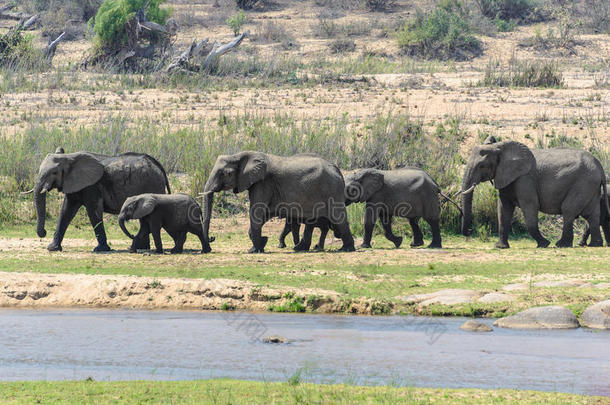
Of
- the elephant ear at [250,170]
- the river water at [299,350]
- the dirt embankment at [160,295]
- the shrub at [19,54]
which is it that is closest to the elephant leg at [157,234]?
the elephant ear at [250,170]

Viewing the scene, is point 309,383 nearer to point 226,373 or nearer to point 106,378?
point 226,373

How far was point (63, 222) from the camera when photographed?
1720 centimetres

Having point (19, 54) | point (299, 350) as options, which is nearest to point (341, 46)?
point (19, 54)

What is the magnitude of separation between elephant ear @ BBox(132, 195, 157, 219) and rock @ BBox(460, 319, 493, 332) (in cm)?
612

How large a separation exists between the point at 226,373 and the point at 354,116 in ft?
65.2

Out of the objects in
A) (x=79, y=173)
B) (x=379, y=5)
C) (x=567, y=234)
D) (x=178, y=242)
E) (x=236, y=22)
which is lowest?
(x=567, y=234)

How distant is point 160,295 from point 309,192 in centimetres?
427

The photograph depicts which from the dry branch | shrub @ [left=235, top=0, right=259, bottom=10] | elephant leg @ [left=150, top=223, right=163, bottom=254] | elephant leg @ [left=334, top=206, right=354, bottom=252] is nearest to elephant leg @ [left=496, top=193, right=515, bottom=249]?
elephant leg @ [left=334, top=206, right=354, bottom=252]

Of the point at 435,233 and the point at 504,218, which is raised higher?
the point at 504,218

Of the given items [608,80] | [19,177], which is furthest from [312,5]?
[19,177]

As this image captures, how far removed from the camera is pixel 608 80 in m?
33.7

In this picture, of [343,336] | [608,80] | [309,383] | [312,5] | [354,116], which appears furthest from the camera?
[312,5]

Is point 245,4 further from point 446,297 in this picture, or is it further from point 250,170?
point 446,297

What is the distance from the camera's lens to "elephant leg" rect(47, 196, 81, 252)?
1706cm
